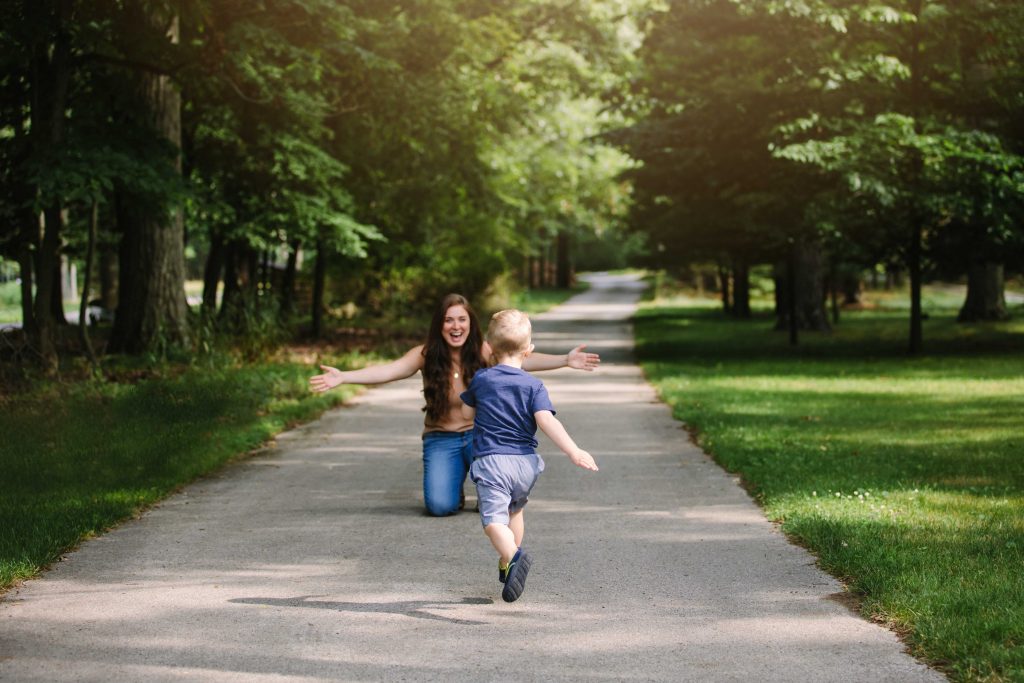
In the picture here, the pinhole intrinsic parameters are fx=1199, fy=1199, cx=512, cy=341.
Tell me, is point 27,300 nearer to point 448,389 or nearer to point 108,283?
point 448,389

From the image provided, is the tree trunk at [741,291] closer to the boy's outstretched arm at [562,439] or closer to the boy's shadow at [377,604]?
the boy's outstretched arm at [562,439]

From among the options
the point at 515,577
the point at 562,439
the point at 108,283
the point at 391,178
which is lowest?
the point at 515,577

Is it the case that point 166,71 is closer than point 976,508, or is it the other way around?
point 976,508

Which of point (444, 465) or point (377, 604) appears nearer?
point (377, 604)

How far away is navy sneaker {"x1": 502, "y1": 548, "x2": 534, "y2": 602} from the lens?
5.93 metres

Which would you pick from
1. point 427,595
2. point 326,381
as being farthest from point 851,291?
point 427,595

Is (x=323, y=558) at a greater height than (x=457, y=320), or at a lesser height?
Result: lesser

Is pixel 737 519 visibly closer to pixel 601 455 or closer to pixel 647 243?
pixel 601 455

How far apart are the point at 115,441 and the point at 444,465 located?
13.5ft

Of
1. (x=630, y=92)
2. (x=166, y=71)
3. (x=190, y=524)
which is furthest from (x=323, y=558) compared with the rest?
(x=630, y=92)

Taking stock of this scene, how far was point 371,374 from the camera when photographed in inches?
290

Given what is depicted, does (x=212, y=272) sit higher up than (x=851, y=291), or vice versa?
(x=212, y=272)

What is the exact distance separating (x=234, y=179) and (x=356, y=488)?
14.2m

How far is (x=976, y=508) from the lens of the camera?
27.2 feet
